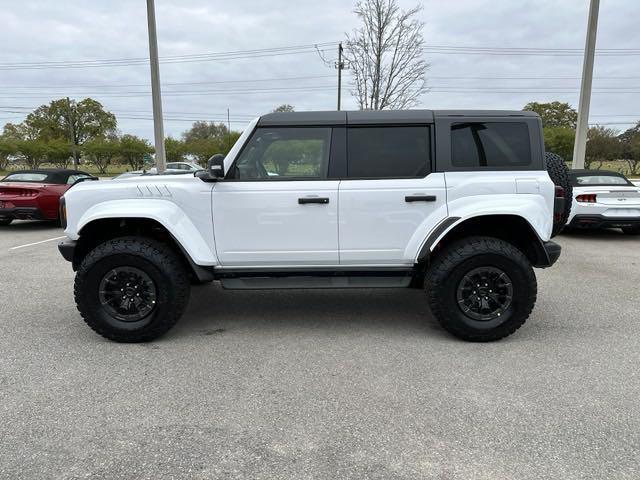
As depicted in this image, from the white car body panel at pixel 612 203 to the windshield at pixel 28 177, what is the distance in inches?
454

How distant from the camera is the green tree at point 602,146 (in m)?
35.2

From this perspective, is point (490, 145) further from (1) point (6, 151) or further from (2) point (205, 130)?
(2) point (205, 130)

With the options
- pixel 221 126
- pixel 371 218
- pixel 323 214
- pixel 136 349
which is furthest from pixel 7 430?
pixel 221 126

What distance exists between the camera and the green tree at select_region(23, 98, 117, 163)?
70.0 meters

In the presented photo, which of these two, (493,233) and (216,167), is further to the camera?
(493,233)

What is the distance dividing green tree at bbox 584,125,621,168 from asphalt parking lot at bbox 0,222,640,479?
3621cm

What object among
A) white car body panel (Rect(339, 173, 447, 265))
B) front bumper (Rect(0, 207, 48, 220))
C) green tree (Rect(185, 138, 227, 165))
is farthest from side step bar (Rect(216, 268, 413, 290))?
green tree (Rect(185, 138, 227, 165))

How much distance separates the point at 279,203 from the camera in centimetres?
394

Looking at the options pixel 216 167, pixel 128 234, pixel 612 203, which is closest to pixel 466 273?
pixel 216 167

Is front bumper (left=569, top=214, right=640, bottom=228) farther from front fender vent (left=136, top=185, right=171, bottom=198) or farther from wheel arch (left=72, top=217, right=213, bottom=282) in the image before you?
front fender vent (left=136, top=185, right=171, bottom=198)

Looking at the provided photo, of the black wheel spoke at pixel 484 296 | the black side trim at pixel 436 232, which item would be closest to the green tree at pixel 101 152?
the black side trim at pixel 436 232

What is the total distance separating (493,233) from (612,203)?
5.93 m

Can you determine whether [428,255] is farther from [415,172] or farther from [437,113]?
[437,113]

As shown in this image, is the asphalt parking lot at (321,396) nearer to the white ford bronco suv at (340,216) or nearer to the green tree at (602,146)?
the white ford bronco suv at (340,216)
